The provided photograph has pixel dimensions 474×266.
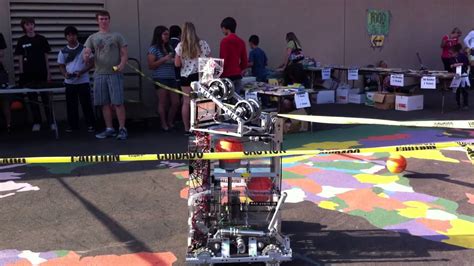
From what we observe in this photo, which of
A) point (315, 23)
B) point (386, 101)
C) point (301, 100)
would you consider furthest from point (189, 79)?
point (315, 23)

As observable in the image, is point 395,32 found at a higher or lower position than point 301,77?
higher

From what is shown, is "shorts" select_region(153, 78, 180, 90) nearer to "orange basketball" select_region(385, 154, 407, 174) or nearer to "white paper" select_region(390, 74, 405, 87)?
"orange basketball" select_region(385, 154, 407, 174)

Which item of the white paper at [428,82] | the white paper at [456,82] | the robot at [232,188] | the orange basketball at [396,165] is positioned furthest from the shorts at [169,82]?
the white paper at [456,82]

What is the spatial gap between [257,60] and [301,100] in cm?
270

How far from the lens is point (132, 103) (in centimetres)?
970

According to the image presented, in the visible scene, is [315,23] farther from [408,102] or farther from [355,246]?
[355,246]

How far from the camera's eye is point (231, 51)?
8086 mm

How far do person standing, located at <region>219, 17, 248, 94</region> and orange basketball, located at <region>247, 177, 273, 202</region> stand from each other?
4.26 m

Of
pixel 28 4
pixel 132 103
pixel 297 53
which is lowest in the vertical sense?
pixel 132 103

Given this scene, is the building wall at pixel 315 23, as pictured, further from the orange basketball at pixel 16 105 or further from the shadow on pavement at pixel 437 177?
the shadow on pavement at pixel 437 177

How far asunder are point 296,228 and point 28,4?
24.4 ft

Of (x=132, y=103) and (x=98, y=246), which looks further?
(x=132, y=103)

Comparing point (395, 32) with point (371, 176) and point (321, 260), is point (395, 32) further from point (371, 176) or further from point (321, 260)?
point (321, 260)

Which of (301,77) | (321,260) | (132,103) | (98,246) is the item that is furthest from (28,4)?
(321,260)
